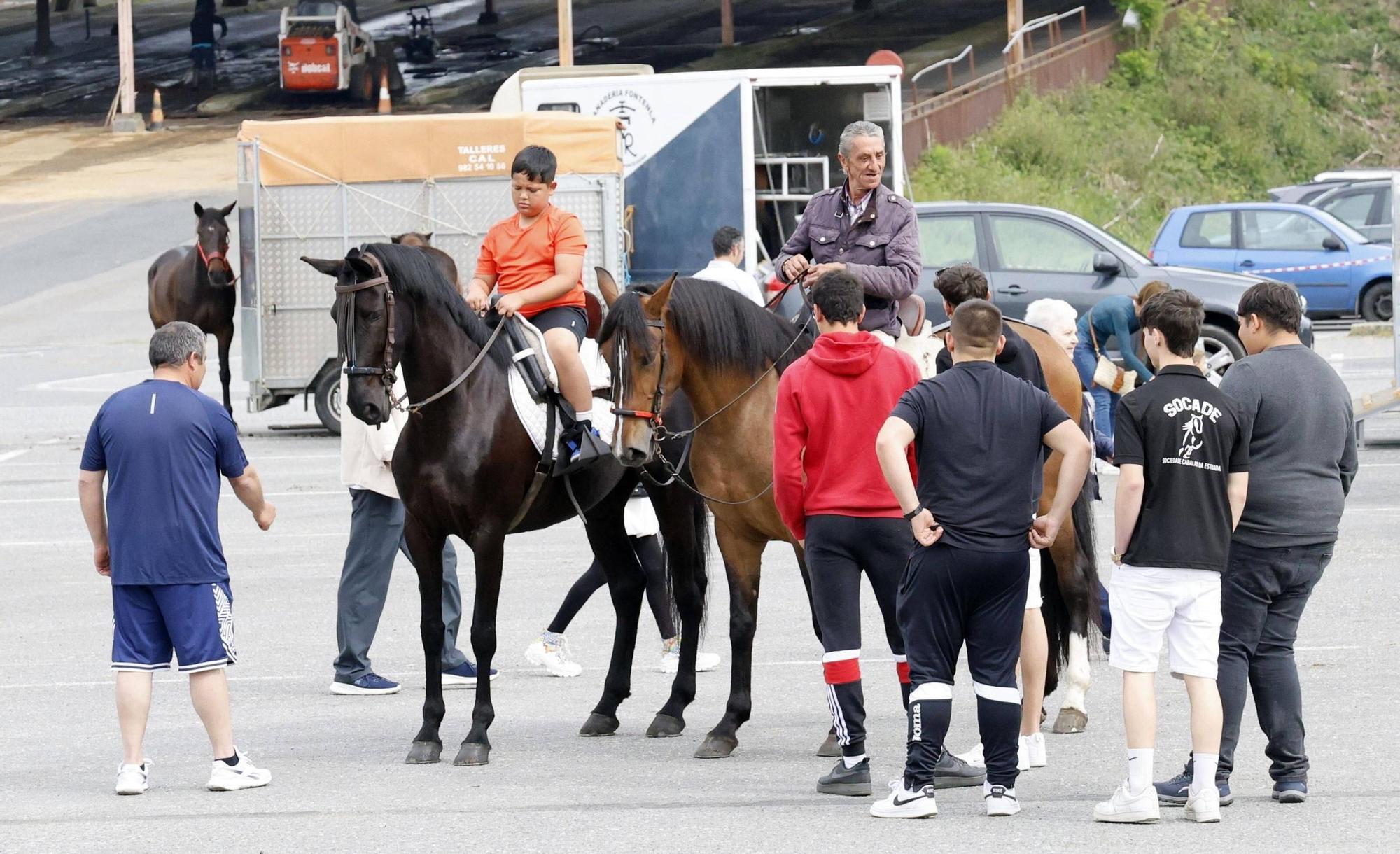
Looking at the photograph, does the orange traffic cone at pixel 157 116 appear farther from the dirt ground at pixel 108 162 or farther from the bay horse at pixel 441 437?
the bay horse at pixel 441 437

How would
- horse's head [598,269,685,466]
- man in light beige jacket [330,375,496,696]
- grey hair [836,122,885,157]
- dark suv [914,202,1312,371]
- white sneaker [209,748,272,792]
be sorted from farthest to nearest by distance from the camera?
1. dark suv [914,202,1312,371]
2. man in light beige jacket [330,375,496,696]
3. grey hair [836,122,885,157]
4. horse's head [598,269,685,466]
5. white sneaker [209,748,272,792]

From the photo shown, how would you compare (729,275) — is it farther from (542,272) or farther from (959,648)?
(959,648)

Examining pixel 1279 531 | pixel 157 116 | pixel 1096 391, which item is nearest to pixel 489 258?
pixel 1279 531

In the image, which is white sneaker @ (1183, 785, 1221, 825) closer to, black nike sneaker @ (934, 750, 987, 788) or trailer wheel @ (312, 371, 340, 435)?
black nike sneaker @ (934, 750, 987, 788)

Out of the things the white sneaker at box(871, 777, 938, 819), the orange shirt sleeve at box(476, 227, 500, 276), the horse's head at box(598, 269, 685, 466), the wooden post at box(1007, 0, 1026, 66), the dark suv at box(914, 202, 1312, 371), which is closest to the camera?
the white sneaker at box(871, 777, 938, 819)

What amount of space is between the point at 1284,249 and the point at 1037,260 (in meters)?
8.87

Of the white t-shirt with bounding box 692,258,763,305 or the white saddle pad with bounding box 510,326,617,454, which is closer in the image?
the white saddle pad with bounding box 510,326,617,454

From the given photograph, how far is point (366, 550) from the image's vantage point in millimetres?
9484

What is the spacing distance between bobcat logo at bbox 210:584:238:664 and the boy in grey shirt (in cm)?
358

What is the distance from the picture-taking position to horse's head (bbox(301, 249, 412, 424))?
7.79 meters

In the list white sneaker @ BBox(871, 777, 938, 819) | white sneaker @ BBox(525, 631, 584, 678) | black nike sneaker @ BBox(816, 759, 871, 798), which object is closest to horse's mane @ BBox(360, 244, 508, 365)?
white sneaker @ BBox(525, 631, 584, 678)

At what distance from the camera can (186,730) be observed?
8688 mm

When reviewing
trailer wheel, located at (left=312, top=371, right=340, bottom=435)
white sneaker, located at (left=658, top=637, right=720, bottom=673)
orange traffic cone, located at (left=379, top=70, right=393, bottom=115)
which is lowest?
white sneaker, located at (left=658, top=637, right=720, bottom=673)

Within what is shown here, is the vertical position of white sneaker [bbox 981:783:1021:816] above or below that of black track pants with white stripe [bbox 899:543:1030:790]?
below
